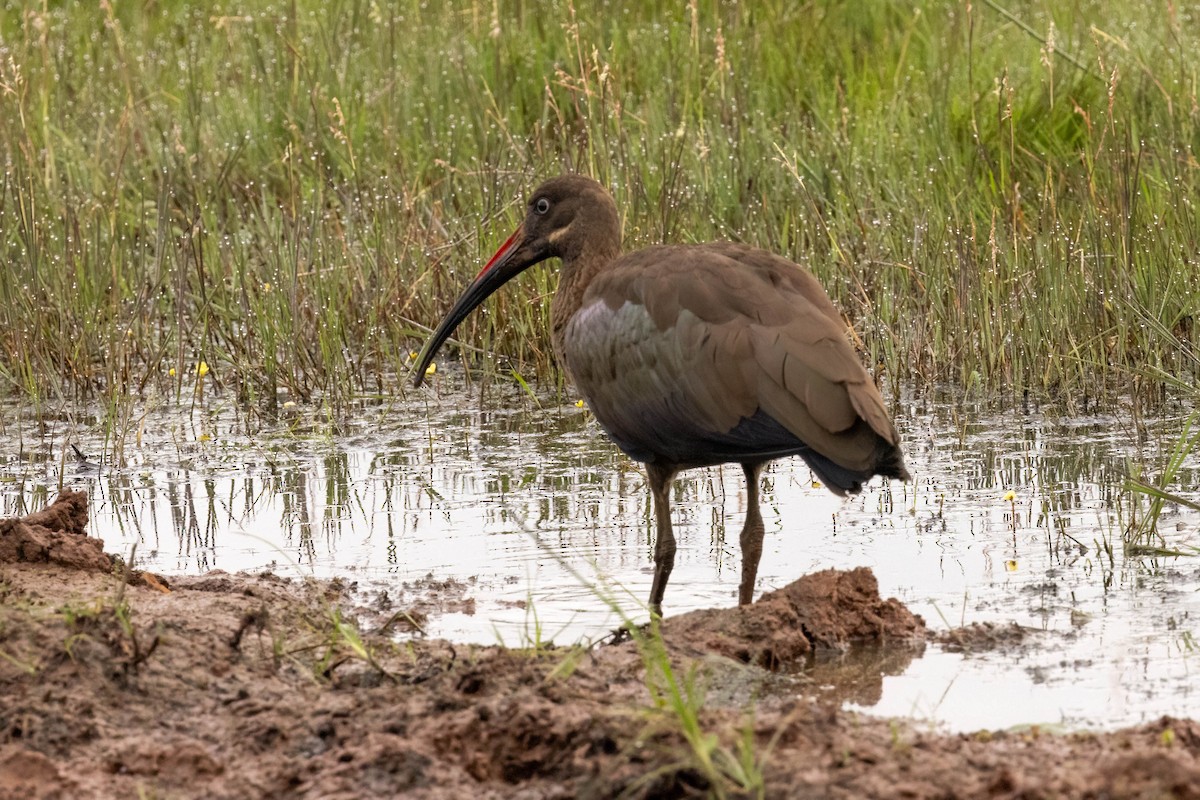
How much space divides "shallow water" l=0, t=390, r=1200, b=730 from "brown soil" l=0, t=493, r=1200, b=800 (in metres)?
0.26

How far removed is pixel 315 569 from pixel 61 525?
28.0 inches

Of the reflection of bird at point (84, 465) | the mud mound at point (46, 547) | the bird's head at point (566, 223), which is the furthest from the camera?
the reflection of bird at point (84, 465)

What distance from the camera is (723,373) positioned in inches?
188

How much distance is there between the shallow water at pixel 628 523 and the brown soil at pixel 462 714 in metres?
0.26

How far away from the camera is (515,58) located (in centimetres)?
979

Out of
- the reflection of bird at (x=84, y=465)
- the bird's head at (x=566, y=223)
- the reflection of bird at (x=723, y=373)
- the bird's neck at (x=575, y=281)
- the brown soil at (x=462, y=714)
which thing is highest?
the bird's head at (x=566, y=223)

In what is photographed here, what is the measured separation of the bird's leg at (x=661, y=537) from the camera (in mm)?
5055

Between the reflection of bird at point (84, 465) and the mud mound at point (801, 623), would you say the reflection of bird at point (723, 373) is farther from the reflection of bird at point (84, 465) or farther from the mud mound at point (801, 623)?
the reflection of bird at point (84, 465)

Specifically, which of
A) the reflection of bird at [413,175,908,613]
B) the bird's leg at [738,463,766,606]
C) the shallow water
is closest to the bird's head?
the reflection of bird at [413,175,908,613]

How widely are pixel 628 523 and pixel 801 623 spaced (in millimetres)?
1359

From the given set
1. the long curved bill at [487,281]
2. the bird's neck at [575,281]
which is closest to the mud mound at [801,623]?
the bird's neck at [575,281]

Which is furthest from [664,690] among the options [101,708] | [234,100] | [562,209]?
[234,100]

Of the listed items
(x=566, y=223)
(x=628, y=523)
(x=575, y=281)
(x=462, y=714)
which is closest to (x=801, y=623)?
(x=462, y=714)

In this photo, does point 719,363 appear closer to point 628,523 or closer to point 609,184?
point 628,523
